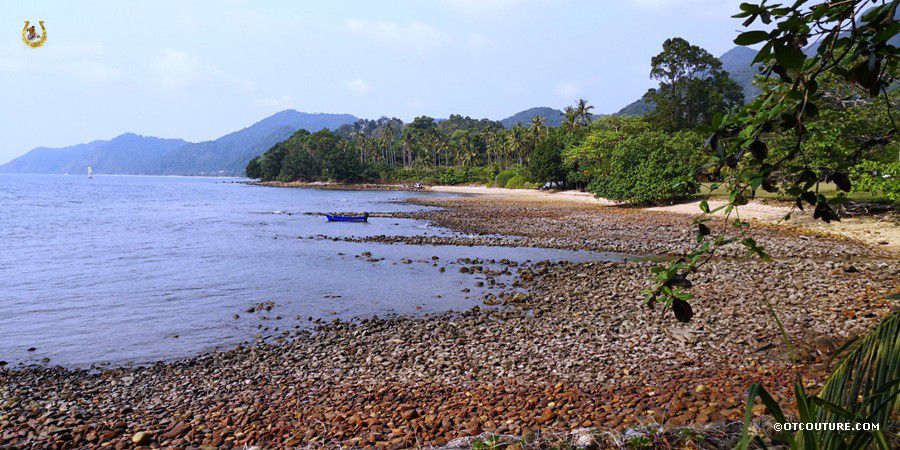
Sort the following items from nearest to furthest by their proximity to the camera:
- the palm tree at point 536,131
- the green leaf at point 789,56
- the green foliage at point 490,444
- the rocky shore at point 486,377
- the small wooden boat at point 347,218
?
1. the green leaf at point 789,56
2. the green foliage at point 490,444
3. the rocky shore at point 486,377
4. the small wooden boat at point 347,218
5. the palm tree at point 536,131

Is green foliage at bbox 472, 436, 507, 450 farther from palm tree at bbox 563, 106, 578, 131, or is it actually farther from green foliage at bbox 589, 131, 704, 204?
palm tree at bbox 563, 106, 578, 131

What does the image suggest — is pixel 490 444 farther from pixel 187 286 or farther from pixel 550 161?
pixel 550 161

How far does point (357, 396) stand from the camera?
9.11m

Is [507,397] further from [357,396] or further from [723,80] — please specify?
[723,80]

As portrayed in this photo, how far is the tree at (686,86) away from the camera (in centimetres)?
6328

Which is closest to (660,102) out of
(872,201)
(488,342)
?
(872,201)

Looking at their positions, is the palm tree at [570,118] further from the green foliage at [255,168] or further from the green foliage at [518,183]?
the green foliage at [255,168]

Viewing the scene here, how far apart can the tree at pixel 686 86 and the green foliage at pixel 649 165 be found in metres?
16.6

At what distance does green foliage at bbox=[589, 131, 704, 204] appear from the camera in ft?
146

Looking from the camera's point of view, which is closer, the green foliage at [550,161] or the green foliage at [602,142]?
the green foliage at [602,142]

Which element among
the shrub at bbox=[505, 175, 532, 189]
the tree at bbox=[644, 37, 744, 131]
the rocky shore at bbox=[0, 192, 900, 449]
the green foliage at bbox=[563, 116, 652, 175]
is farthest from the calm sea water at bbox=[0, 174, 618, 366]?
the shrub at bbox=[505, 175, 532, 189]

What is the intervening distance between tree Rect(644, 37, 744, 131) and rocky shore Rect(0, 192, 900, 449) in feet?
169

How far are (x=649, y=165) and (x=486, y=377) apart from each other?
41.0 metres

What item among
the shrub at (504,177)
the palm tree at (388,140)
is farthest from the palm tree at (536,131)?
the palm tree at (388,140)
